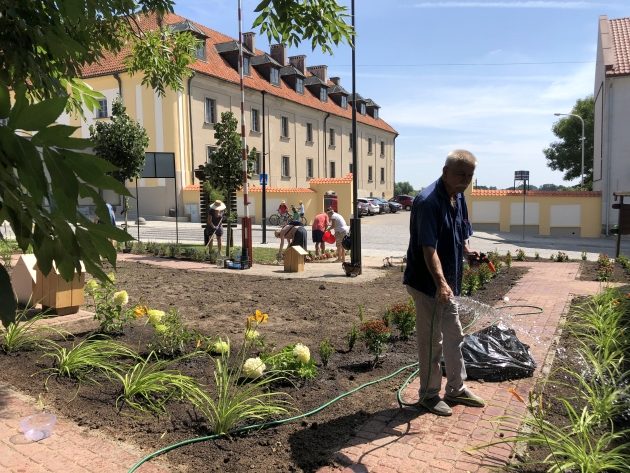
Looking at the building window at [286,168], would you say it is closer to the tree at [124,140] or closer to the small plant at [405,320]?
the tree at [124,140]

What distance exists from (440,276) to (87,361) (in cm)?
277

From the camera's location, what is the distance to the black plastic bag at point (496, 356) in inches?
175

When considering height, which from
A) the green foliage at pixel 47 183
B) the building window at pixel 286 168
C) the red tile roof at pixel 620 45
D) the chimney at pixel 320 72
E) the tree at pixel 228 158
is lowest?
the green foliage at pixel 47 183

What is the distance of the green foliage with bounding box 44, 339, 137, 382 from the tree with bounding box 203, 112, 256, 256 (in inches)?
382

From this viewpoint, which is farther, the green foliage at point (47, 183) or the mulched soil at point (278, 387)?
the mulched soil at point (278, 387)

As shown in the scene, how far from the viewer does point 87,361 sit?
4117mm

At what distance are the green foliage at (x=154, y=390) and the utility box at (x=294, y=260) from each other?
24.5ft

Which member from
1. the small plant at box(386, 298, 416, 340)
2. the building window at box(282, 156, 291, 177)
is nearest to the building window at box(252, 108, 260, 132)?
the building window at box(282, 156, 291, 177)

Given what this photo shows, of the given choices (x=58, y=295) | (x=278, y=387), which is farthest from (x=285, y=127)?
(x=278, y=387)

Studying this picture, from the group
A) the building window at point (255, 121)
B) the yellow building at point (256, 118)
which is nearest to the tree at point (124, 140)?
the yellow building at point (256, 118)

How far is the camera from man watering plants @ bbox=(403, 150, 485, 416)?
360cm

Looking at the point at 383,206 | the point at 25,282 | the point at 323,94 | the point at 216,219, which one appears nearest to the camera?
the point at 25,282

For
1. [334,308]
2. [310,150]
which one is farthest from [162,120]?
[334,308]

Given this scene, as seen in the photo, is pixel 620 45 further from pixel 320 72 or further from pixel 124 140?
pixel 320 72
